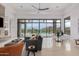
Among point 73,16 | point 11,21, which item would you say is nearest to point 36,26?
point 11,21

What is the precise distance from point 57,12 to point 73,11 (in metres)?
0.83

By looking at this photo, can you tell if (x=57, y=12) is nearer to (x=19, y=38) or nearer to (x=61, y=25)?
(x=61, y=25)

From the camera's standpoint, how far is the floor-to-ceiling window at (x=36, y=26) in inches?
161

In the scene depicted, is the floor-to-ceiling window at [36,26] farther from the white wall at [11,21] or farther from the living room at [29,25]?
the white wall at [11,21]

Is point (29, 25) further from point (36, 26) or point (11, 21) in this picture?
point (11, 21)

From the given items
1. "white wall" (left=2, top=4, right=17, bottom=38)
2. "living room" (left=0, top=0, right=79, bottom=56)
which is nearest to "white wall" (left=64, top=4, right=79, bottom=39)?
"living room" (left=0, top=0, right=79, bottom=56)

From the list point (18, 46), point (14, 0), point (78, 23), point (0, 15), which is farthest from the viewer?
point (78, 23)

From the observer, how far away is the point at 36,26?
4.12 meters

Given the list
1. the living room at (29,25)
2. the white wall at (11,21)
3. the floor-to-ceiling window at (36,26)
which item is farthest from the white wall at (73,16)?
the white wall at (11,21)

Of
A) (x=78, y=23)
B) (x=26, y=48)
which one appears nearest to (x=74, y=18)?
(x=78, y=23)

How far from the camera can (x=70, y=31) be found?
17.8 ft

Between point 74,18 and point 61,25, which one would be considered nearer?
point 61,25

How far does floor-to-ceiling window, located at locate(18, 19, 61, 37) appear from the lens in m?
4.08

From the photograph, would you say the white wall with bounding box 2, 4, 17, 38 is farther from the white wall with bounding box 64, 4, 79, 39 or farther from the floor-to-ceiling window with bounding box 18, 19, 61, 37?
the white wall with bounding box 64, 4, 79, 39
